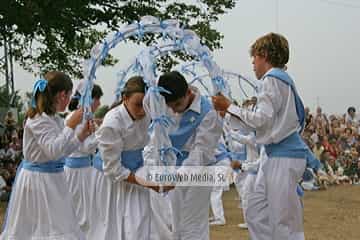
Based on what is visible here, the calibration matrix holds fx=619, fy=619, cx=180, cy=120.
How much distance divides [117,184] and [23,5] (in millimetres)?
Answer: 8761

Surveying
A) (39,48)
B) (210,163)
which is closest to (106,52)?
(210,163)

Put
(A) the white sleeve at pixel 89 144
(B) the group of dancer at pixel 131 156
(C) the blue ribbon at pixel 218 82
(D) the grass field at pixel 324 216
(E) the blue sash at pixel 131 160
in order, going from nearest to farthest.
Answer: (B) the group of dancer at pixel 131 156, (E) the blue sash at pixel 131 160, (C) the blue ribbon at pixel 218 82, (A) the white sleeve at pixel 89 144, (D) the grass field at pixel 324 216

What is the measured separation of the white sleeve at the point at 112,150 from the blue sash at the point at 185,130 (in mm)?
774

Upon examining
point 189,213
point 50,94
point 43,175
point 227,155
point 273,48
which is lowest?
point 189,213

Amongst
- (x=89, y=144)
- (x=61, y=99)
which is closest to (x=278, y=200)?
(x=61, y=99)

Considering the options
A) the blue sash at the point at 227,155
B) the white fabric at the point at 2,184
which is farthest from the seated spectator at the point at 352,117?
the white fabric at the point at 2,184

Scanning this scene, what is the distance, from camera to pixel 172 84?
18.1ft

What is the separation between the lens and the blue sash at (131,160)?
5.44 meters

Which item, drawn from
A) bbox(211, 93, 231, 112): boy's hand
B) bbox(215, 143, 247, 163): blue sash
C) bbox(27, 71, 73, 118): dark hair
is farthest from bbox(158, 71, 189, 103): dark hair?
bbox(215, 143, 247, 163): blue sash

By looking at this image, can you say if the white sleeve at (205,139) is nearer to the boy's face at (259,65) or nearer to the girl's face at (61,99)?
the boy's face at (259,65)

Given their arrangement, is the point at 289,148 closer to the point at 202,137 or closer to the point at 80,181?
the point at 202,137

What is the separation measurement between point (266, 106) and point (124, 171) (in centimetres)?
131

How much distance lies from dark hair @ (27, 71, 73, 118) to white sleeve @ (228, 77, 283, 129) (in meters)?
1.58

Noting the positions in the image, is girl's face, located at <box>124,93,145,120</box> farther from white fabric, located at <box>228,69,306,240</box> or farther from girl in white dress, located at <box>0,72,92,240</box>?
white fabric, located at <box>228,69,306,240</box>
